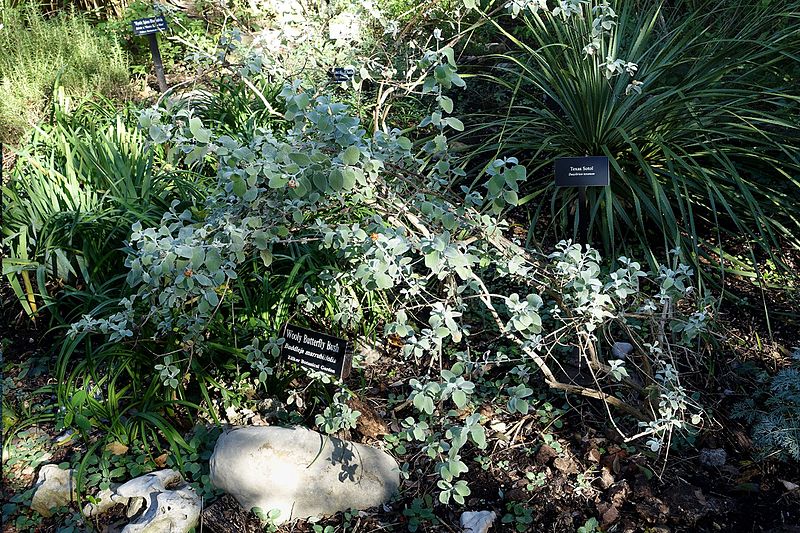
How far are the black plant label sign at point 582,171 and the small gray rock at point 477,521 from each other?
1.38m

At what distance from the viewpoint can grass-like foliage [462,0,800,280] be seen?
10.6 feet

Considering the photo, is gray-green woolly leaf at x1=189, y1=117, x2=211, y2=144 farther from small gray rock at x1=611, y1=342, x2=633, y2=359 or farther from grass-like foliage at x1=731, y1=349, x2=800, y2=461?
grass-like foliage at x1=731, y1=349, x2=800, y2=461

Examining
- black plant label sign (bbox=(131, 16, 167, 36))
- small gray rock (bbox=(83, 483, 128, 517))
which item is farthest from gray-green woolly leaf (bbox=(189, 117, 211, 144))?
black plant label sign (bbox=(131, 16, 167, 36))

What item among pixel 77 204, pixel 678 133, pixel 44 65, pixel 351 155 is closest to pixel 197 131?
pixel 351 155

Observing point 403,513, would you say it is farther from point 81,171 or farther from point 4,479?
point 81,171

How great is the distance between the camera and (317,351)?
2283 mm

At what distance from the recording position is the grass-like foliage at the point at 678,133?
10.6 ft

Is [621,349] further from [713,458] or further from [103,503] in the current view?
[103,503]

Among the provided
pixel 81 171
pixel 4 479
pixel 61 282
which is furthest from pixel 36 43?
pixel 4 479

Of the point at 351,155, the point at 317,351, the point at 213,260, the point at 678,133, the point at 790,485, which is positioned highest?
the point at 351,155

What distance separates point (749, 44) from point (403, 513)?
3.10 m

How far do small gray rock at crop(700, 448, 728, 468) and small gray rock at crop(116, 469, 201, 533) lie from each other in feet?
5.56

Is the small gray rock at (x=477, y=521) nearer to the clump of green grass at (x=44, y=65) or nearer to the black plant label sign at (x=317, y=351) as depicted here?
the black plant label sign at (x=317, y=351)

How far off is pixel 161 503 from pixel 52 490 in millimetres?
444
